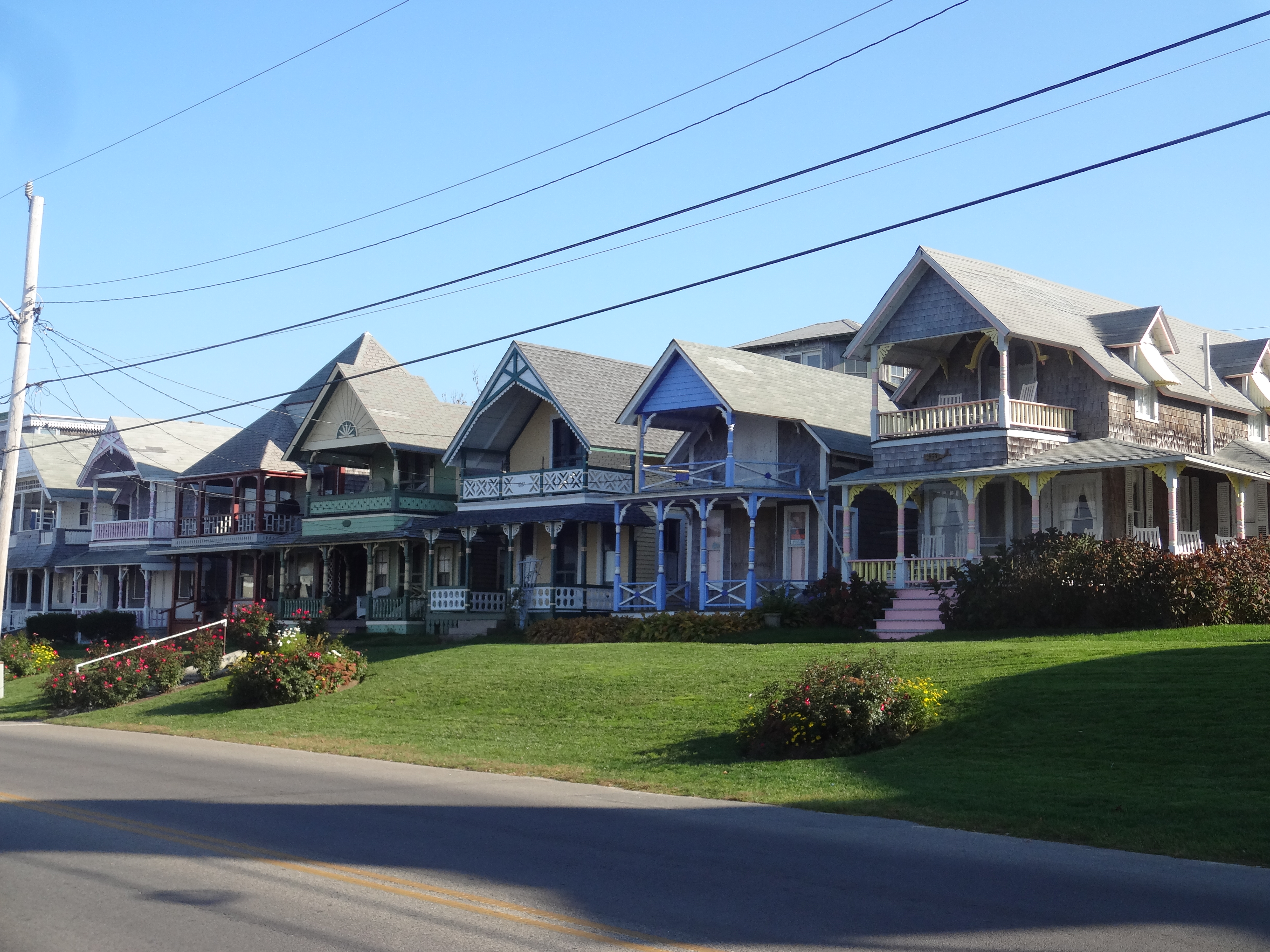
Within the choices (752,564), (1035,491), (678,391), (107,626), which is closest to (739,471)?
(678,391)

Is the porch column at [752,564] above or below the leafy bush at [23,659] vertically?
above

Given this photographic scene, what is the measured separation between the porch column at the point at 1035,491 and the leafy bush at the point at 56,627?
127 feet

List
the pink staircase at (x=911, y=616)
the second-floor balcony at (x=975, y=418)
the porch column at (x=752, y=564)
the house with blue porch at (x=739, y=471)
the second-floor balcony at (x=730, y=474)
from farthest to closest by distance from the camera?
the second-floor balcony at (x=730, y=474)
the house with blue porch at (x=739, y=471)
the porch column at (x=752, y=564)
the second-floor balcony at (x=975, y=418)
the pink staircase at (x=911, y=616)

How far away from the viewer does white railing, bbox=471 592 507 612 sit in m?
40.4

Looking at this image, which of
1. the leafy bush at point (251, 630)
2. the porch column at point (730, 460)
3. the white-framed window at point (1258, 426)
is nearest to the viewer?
the porch column at point (730, 460)

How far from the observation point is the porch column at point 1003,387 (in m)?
29.5

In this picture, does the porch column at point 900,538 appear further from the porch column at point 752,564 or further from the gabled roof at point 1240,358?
the gabled roof at point 1240,358

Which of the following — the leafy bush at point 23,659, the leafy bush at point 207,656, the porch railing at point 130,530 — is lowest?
the leafy bush at point 23,659

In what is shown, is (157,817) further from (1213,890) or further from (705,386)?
(705,386)

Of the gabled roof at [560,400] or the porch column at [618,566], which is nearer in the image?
the porch column at [618,566]

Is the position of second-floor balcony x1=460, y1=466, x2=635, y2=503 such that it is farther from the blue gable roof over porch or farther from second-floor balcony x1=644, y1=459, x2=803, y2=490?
the blue gable roof over porch

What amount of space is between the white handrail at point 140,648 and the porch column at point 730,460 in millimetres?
13428

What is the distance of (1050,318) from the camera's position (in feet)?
103

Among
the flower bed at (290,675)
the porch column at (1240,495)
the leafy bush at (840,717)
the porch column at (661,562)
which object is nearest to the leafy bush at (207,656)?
the flower bed at (290,675)
